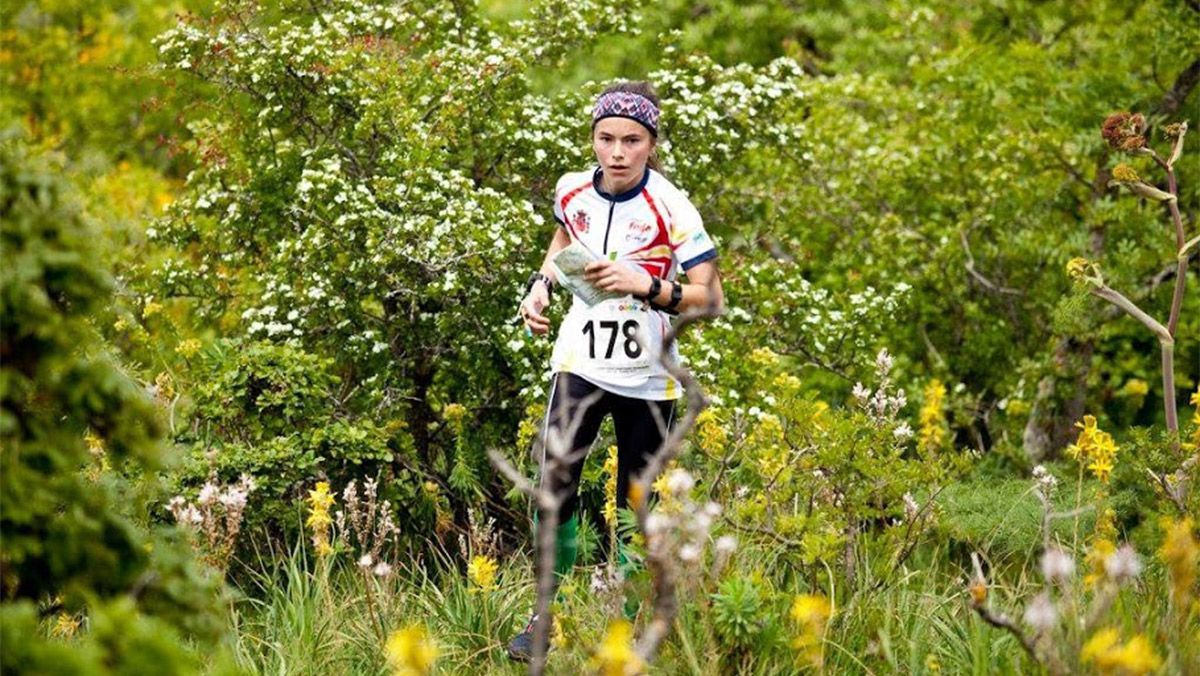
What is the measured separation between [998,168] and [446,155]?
412cm

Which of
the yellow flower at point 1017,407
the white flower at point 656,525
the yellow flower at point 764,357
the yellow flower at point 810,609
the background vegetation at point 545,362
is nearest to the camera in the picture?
the background vegetation at point 545,362

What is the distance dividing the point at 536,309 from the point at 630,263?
315 millimetres

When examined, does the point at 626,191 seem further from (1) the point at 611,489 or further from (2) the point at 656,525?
(2) the point at 656,525

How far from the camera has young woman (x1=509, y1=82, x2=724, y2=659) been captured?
475 centimetres

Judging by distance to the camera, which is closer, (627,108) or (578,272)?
(578,272)

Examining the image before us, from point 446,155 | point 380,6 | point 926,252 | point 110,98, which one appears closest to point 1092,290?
point 446,155

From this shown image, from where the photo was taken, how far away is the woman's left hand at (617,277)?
179 inches

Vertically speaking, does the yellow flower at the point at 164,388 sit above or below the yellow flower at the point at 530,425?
above

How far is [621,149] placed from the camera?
4750 mm

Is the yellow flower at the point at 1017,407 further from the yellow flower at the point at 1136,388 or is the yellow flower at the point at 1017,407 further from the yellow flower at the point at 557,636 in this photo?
the yellow flower at the point at 557,636

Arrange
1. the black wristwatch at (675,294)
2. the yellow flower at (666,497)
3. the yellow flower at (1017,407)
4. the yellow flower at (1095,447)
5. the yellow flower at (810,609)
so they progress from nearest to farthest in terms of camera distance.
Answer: the yellow flower at (810,609), the yellow flower at (666,497), the black wristwatch at (675,294), the yellow flower at (1095,447), the yellow flower at (1017,407)

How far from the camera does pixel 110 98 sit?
14.4 m

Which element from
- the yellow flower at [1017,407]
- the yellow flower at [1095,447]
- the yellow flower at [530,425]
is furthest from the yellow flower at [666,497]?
the yellow flower at [1017,407]

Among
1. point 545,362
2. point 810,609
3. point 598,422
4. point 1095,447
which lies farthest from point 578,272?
point 1095,447
